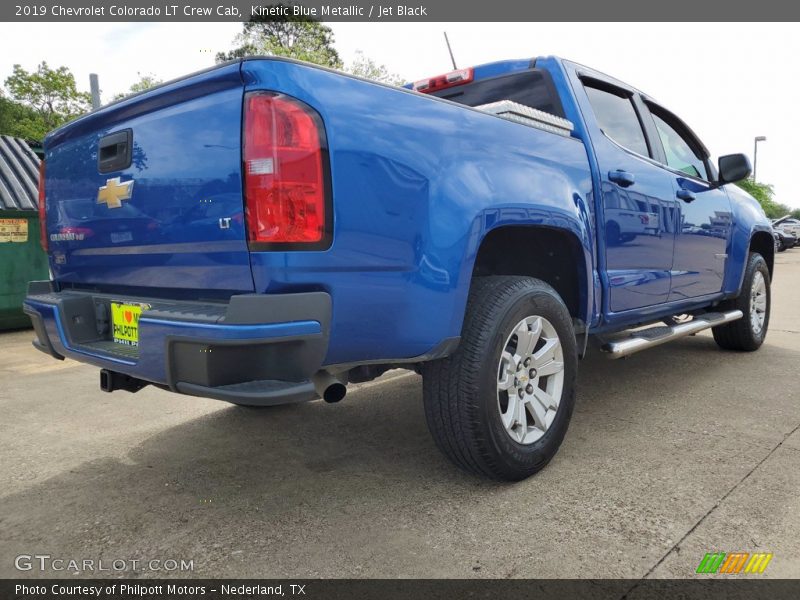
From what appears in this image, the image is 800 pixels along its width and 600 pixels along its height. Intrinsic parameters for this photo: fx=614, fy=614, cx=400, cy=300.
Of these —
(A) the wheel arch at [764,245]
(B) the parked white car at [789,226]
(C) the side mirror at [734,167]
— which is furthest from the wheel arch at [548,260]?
(B) the parked white car at [789,226]

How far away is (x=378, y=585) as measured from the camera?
1.87m

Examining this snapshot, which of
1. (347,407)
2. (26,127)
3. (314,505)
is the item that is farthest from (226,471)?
(26,127)

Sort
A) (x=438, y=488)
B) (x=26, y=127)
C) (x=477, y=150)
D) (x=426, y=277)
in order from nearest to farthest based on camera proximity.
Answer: (x=426, y=277) < (x=477, y=150) < (x=438, y=488) < (x=26, y=127)

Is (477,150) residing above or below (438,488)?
above

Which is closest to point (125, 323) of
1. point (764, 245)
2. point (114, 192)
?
point (114, 192)

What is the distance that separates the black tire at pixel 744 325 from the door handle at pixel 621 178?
227cm

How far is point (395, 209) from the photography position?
2.07 meters

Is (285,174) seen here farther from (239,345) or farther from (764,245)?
(764,245)

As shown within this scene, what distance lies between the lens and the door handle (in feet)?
10.5

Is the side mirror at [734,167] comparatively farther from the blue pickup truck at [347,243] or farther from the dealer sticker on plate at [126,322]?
the dealer sticker on plate at [126,322]

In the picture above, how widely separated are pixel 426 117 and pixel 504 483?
1.51 metres

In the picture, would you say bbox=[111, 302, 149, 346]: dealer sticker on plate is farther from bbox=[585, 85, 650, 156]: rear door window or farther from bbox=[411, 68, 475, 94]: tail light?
bbox=[585, 85, 650, 156]: rear door window

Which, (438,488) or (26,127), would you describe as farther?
(26,127)

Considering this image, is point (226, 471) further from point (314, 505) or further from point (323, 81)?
point (323, 81)
